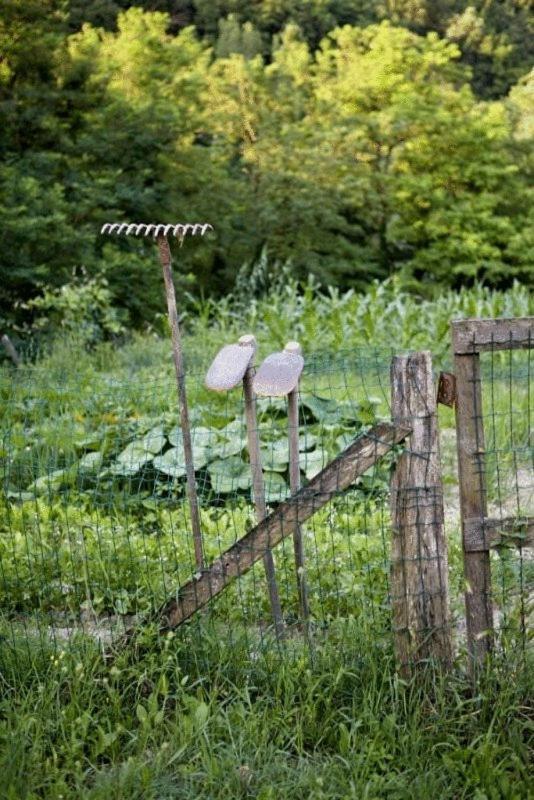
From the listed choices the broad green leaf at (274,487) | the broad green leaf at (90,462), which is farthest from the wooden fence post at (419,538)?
the broad green leaf at (90,462)

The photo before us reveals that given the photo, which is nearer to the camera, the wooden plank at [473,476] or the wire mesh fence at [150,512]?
the wooden plank at [473,476]

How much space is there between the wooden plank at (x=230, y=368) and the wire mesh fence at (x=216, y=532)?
12.6 inches

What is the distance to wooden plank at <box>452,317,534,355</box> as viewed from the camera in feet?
10.5

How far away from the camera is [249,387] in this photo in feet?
12.1

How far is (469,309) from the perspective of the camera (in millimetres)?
11727

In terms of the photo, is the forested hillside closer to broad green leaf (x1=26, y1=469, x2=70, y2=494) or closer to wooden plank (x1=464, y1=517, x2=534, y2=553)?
broad green leaf (x1=26, y1=469, x2=70, y2=494)

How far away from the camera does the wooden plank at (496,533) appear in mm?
3213

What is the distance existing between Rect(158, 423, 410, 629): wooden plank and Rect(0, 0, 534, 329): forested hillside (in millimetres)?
9834

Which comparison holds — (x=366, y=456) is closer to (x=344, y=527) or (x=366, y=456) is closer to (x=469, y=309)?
(x=344, y=527)

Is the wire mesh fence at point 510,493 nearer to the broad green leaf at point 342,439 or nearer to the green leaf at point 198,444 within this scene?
the broad green leaf at point 342,439

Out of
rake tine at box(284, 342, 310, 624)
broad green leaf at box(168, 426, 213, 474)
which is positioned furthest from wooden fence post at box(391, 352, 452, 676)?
broad green leaf at box(168, 426, 213, 474)

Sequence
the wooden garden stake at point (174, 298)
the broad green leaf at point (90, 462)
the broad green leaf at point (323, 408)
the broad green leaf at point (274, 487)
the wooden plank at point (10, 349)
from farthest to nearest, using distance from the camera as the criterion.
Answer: the wooden plank at point (10, 349)
the broad green leaf at point (323, 408)
the broad green leaf at point (90, 462)
the broad green leaf at point (274, 487)
the wooden garden stake at point (174, 298)

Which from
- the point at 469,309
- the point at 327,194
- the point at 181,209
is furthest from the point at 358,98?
the point at 469,309

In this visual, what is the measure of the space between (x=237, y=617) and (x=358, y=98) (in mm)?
20128
